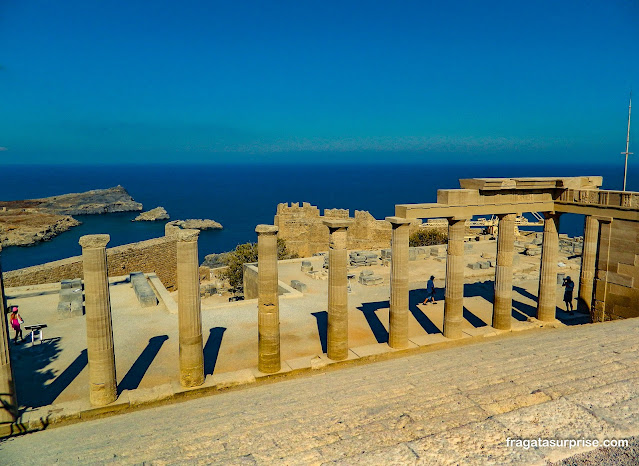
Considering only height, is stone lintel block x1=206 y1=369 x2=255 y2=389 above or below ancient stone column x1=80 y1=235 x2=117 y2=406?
below

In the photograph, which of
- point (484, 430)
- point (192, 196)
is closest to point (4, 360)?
point (484, 430)

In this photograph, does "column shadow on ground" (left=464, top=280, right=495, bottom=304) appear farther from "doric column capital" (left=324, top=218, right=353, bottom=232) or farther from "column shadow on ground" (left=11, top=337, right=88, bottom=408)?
"column shadow on ground" (left=11, top=337, right=88, bottom=408)

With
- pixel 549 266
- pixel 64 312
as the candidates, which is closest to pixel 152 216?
pixel 64 312

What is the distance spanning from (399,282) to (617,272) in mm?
6840

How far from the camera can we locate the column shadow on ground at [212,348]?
1236 cm

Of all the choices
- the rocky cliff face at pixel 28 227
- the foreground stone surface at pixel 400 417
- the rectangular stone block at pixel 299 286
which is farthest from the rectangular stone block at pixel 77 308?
the rocky cliff face at pixel 28 227

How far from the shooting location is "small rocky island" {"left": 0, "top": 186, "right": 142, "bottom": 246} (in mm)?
57562

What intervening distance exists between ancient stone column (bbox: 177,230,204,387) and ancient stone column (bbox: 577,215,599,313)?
39.3 ft

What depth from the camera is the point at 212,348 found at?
13680mm

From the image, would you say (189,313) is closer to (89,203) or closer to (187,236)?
(187,236)

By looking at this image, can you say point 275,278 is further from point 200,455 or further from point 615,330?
point 615,330

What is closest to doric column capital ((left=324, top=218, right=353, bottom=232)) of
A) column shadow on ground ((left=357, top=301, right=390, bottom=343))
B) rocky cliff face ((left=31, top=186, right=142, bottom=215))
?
column shadow on ground ((left=357, top=301, right=390, bottom=343))

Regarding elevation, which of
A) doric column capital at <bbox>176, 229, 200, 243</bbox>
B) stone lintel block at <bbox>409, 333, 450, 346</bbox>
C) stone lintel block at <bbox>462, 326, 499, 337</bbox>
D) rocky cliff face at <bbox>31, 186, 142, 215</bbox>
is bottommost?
rocky cliff face at <bbox>31, 186, 142, 215</bbox>

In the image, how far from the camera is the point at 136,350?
13391mm
